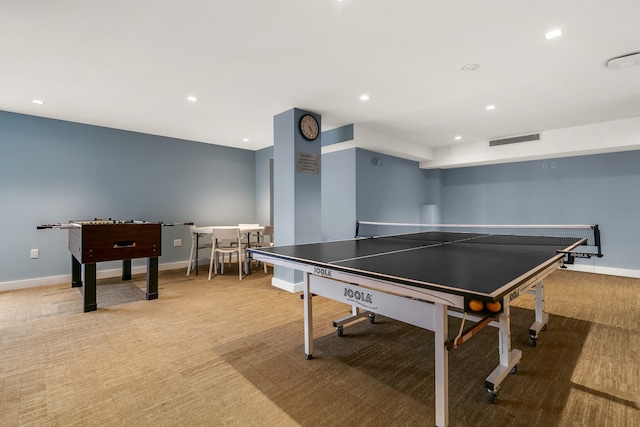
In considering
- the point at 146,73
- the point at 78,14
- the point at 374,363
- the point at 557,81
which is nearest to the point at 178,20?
the point at 78,14

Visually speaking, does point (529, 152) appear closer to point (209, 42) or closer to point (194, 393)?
point (209, 42)

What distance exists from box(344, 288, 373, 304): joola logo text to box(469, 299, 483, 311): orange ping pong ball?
0.63m

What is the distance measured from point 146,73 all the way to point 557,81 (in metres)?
4.31

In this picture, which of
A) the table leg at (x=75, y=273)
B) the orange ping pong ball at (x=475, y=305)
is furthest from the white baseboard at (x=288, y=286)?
the orange ping pong ball at (x=475, y=305)

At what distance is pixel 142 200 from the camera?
517 cm

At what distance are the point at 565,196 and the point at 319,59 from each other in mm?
5361

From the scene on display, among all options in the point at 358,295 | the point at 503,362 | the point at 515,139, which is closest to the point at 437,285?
the point at 358,295

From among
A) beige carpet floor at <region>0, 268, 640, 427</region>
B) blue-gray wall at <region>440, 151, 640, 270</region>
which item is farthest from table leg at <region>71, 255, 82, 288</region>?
blue-gray wall at <region>440, 151, 640, 270</region>

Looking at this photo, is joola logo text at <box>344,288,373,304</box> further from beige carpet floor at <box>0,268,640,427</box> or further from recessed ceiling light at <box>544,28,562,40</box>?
recessed ceiling light at <box>544,28,562,40</box>

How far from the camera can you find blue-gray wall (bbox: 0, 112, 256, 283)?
4.12 metres

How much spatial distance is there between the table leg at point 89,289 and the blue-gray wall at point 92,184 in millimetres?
1861

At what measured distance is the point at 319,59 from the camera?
2.69m

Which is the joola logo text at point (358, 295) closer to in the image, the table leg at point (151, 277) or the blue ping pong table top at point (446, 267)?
the blue ping pong table top at point (446, 267)

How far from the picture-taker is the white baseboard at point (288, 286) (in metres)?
3.88
